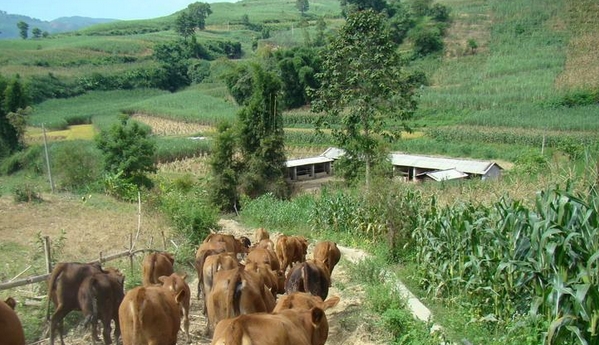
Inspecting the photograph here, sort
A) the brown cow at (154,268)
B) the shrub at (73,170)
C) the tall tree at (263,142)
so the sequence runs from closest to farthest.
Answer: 1. the brown cow at (154,268)
2. the tall tree at (263,142)
3. the shrub at (73,170)

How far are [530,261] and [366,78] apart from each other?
49.8 ft

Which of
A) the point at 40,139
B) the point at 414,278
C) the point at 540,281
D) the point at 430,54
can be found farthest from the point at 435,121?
the point at 540,281

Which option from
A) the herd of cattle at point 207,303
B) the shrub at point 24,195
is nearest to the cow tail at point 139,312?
the herd of cattle at point 207,303

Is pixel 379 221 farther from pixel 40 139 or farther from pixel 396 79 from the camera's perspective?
pixel 40 139

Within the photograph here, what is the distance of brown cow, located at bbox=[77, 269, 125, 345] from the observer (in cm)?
861

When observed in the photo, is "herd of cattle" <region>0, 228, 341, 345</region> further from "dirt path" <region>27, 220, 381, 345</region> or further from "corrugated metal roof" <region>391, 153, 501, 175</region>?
"corrugated metal roof" <region>391, 153, 501, 175</region>

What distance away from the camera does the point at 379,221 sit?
55.6ft

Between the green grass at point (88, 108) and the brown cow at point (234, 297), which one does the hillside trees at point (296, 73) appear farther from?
the brown cow at point (234, 297)

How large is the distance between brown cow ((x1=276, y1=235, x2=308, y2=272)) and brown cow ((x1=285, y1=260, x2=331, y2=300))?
9.39 ft

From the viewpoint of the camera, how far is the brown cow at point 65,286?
28.9 feet

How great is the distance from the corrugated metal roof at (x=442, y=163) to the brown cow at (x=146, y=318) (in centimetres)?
2596

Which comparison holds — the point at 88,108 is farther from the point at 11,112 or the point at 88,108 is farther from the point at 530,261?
the point at 530,261

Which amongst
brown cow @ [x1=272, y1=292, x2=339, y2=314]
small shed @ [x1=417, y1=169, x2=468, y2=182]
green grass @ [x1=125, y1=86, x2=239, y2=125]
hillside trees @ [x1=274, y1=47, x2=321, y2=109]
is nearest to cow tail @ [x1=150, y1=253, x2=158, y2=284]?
brown cow @ [x1=272, y1=292, x2=339, y2=314]

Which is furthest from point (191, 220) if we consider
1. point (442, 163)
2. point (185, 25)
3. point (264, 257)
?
point (185, 25)
